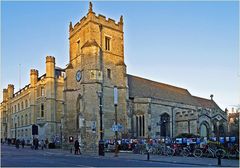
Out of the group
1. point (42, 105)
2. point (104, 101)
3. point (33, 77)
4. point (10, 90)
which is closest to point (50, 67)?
point (42, 105)

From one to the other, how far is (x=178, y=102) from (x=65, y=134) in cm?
1980

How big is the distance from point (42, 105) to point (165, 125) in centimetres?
2204

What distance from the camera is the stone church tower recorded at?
43.4 metres

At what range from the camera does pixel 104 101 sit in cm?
4562

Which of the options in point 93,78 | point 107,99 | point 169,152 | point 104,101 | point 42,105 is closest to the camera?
point 169,152

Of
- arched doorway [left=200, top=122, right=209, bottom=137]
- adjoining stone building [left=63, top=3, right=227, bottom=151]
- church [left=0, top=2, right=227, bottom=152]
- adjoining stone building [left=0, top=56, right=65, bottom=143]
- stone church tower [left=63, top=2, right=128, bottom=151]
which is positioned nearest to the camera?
stone church tower [left=63, top=2, right=128, bottom=151]

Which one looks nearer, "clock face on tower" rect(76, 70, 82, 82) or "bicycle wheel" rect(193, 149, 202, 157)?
"bicycle wheel" rect(193, 149, 202, 157)

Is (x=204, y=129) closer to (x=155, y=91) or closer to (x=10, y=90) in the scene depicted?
(x=155, y=91)

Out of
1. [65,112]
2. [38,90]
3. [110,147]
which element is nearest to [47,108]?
[38,90]

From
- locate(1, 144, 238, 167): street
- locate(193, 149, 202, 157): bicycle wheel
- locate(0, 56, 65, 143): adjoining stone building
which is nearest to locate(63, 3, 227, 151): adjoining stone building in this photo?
locate(0, 56, 65, 143): adjoining stone building

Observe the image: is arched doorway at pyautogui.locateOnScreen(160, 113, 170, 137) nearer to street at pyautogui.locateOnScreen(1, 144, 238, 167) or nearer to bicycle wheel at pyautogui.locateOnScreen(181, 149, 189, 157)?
bicycle wheel at pyautogui.locateOnScreen(181, 149, 189, 157)

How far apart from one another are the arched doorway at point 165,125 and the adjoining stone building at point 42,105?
16.9 m

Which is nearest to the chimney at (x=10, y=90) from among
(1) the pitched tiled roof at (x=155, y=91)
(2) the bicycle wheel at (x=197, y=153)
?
(1) the pitched tiled roof at (x=155, y=91)

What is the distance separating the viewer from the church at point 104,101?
144 ft
